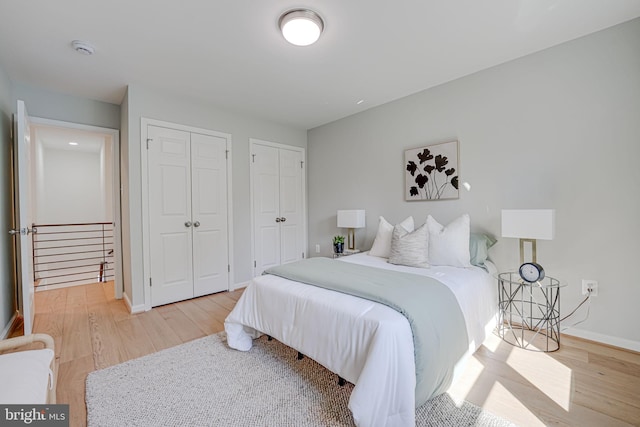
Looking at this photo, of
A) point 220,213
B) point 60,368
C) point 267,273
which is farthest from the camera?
point 220,213

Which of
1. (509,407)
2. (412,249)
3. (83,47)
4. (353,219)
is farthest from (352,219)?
(83,47)

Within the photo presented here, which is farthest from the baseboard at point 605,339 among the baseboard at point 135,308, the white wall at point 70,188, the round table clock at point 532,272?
the white wall at point 70,188

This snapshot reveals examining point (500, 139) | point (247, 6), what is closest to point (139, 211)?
point (247, 6)

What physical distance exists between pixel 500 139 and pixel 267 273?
247cm

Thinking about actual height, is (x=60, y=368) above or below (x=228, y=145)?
Answer: below

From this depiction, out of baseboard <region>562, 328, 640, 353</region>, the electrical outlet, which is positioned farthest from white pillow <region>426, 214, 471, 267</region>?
baseboard <region>562, 328, 640, 353</region>

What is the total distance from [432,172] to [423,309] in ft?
6.44

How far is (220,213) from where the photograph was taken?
3.69 m

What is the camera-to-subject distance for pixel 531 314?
8.16 feet

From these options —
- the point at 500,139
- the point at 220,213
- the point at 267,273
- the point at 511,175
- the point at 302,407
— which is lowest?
A: the point at 302,407

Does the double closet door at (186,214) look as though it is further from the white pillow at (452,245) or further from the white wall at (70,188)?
the white wall at (70,188)

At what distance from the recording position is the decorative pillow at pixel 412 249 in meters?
2.45

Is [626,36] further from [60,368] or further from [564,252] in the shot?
[60,368]

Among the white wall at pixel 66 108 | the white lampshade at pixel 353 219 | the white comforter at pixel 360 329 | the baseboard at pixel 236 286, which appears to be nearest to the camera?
the white comforter at pixel 360 329
